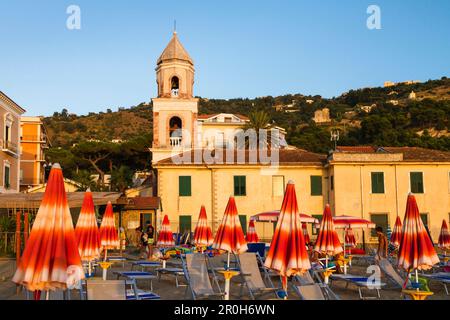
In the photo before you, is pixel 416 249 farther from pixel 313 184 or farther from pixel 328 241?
pixel 313 184

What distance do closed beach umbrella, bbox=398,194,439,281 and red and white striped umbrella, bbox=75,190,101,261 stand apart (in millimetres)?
6739

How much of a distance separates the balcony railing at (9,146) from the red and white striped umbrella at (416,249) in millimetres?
31316

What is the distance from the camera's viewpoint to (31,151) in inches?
2028

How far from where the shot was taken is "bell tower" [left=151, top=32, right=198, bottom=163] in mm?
36156

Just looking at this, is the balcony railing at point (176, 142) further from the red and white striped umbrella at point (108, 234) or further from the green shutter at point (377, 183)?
the red and white striped umbrella at point (108, 234)

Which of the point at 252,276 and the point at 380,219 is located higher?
the point at 380,219

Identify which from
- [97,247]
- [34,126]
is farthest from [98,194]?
[34,126]

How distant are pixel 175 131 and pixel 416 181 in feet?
55.6

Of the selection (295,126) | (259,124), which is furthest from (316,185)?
(295,126)

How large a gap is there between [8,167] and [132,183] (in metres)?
13.3

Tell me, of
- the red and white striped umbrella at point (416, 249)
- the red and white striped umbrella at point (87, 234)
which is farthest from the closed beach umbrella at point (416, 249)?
the red and white striped umbrella at point (87, 234)

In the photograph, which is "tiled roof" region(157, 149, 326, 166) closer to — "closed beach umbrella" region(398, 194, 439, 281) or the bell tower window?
the bell tower window

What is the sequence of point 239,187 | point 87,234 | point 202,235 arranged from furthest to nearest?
point 239,187 < point 202,235 < point 87,234

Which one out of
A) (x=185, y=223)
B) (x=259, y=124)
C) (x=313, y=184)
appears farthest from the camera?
(x=259, y=124)
